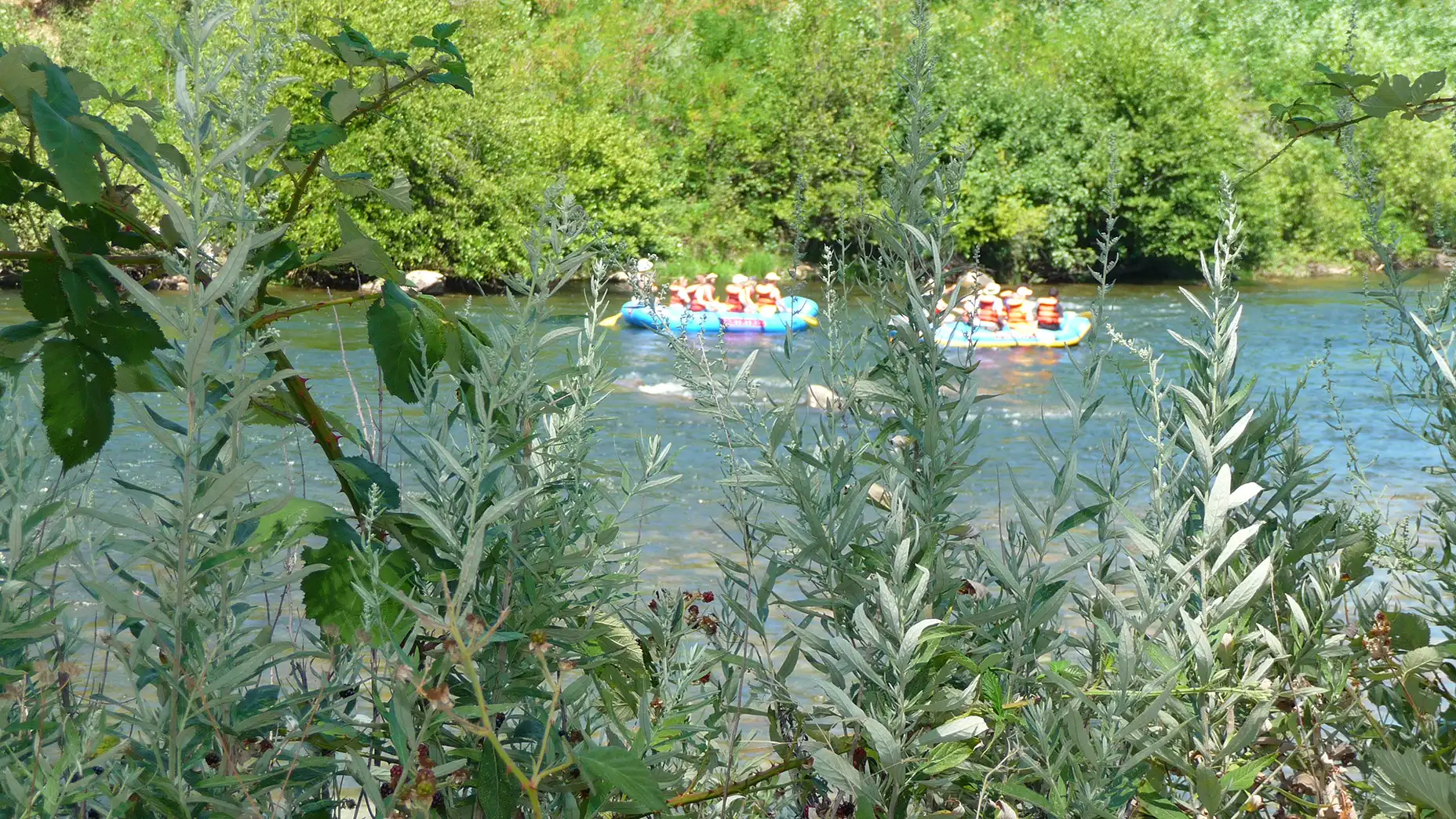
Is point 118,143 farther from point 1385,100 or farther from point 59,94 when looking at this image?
point 1385,100

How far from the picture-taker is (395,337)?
4.36ft

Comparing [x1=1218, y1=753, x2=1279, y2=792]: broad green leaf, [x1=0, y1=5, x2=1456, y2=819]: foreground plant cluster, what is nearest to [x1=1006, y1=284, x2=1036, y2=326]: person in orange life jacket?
[x1=0, y1=5, x2=1456, y2=819]: foreground plant cluster

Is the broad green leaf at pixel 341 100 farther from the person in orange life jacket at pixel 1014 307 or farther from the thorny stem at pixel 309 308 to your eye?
the person in orange life jacket at pixel 1014 307

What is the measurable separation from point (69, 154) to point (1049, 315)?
814 inches

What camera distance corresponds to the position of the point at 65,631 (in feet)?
4.61

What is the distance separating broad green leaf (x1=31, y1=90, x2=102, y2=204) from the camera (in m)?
1.06

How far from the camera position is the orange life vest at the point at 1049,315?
68.2 feet

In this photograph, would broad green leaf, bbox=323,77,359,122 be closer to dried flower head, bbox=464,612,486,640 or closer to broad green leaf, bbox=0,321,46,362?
broad green leaf, bbox=0,321,46,362

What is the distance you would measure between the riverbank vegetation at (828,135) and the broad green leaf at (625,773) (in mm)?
26178

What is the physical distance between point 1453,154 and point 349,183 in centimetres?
145

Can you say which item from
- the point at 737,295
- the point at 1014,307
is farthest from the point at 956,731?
the point at 737,295

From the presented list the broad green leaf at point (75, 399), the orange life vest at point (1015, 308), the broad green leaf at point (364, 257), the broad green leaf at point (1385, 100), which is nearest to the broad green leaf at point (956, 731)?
the broad green leaf at point (364, 257)

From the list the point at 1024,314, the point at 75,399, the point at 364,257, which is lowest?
the point at 1024,314

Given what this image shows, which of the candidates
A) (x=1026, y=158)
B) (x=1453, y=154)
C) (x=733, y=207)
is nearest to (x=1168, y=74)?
(x=1026, y=158)
